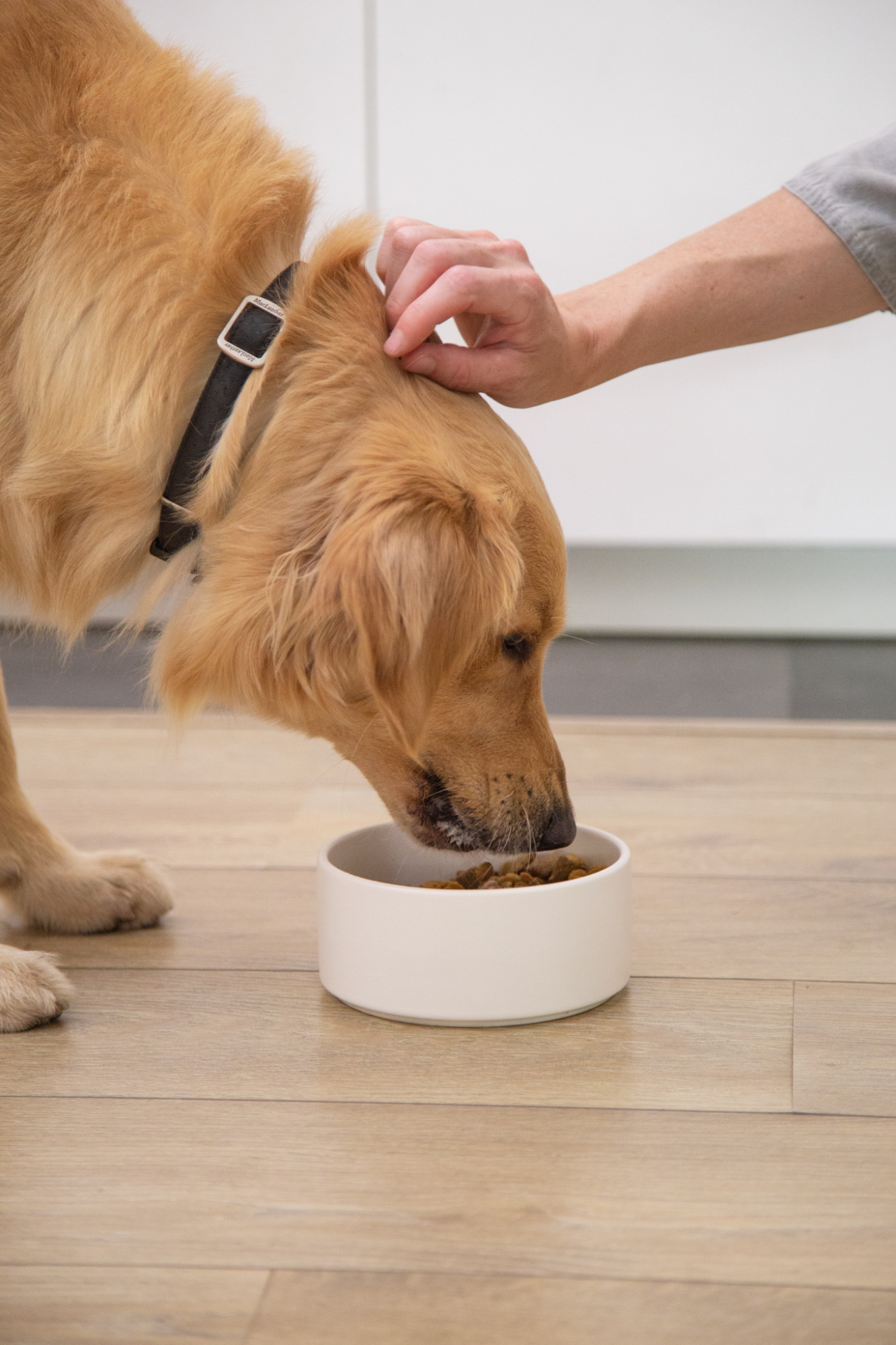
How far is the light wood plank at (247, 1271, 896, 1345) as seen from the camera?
2.67 feet

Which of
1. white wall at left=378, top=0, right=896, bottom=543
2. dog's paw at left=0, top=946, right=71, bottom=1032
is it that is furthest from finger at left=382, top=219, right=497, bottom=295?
white wall at left=378, top=0, right=896, bottom=543

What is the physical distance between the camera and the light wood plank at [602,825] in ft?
5.76

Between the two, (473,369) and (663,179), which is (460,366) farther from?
(663,179)

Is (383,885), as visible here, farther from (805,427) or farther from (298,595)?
→ (805,427)

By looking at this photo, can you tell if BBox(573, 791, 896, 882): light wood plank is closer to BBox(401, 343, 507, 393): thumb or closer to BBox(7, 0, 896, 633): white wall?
BBox(401, 343, 507, 393): thumb

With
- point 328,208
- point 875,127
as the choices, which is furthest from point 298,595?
point 875,127

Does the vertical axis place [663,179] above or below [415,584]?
above

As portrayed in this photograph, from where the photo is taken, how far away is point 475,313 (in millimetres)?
1331

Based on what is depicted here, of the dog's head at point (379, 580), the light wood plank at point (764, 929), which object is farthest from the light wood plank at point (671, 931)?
the dog's head at point (379, 580)

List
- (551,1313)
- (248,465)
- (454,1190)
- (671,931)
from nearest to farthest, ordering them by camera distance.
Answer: (551,1313) → (454,1190) → (248,465) → (671,931)

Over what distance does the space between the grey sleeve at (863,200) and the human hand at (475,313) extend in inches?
17.2

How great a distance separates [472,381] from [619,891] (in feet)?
1.70

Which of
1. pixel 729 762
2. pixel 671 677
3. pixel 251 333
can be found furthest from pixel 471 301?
pixel 671 677

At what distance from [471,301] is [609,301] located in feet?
1.11
